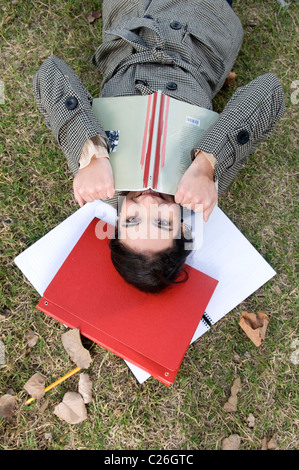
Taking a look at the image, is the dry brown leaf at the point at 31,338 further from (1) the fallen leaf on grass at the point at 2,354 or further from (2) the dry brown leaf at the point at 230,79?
(2) the dry brown leaf at the point at 230,79

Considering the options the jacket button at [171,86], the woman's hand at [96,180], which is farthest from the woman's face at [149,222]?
A: the jacket button at [171,86]

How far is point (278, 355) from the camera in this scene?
1866 mm

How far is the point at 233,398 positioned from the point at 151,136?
1302 millimetres

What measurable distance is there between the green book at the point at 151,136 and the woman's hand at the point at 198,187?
0.16 ft

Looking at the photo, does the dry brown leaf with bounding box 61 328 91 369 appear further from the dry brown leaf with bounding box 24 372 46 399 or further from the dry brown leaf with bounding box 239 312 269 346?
the dry brown leaf with bounding box 239 312 269 346

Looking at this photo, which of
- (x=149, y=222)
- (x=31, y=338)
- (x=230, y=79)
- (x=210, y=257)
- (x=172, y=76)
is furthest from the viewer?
(x=230, y=79)

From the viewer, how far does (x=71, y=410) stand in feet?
5.71

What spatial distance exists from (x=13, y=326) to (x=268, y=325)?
4.24 ft

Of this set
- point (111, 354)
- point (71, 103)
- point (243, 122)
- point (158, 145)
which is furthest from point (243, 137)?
point (111, 354)

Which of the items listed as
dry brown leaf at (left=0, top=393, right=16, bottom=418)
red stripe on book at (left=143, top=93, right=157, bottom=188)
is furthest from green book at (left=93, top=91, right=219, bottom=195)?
dry brown leaf at (left=0, top=393, right=16, bottom=418)

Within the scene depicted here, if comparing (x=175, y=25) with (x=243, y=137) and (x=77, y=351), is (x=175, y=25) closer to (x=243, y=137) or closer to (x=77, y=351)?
(x=243, y=137)
